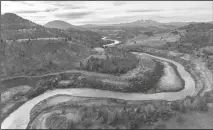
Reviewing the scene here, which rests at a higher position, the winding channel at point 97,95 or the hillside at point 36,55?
the hillside at point 36,55

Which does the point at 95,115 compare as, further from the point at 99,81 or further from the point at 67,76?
the point at 67,76

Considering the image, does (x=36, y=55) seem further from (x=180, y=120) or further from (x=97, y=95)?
(x=180, y=120)

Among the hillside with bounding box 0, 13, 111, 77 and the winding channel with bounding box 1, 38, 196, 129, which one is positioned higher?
the hillside with bounding box 0, 13, 111, 77

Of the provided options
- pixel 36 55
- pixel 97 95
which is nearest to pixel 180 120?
pixel 97 95

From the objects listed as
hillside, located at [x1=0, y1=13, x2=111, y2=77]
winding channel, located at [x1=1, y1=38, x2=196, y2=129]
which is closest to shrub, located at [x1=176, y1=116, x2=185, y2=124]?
winding channel, located at [x1=1, y1=38, x2=196, y2=129]

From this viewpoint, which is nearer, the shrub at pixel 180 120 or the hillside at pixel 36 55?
the shrub at pixel 180 120

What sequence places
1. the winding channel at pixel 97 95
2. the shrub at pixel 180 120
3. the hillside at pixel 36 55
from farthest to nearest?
1. the hillside at pixel 36 55
2. the winding channel at pixel 97 95
3. the shrub at pixel 180 120

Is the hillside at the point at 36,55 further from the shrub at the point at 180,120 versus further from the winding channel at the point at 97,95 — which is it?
the shrub at the point at 180,120

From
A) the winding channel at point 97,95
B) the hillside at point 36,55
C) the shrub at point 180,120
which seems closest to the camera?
the shrub at point 180,120

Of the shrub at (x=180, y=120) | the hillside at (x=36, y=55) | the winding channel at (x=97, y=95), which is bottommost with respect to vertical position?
the winding channel at (x=97, y=95)

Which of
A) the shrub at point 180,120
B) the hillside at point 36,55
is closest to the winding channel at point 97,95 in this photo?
the shrub at point 180,120

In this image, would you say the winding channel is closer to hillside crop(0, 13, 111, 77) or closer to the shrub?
the shrub

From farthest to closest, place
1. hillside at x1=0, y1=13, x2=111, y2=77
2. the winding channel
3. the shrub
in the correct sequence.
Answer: hillside at x1=0, y1=13, x2=111, y2=77
the winding channel
the shrub
